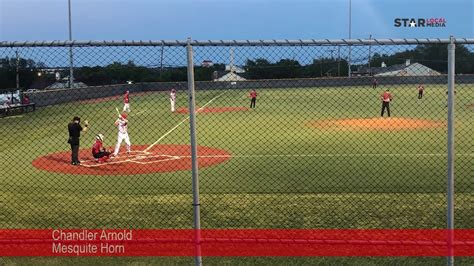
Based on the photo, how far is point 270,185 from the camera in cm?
1269

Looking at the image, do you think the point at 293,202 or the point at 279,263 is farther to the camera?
the point at 293,202

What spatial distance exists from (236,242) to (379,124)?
2101 centimetres

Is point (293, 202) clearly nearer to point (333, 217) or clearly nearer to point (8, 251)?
point (333, 217)

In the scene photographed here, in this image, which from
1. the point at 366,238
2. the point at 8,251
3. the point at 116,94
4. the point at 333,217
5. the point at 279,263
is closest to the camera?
the point at 279,263

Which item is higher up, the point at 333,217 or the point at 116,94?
the point at 116,94

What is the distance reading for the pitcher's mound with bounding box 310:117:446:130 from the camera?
25.4 metres

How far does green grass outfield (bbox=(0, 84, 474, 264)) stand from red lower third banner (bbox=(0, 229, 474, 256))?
34 centimetres

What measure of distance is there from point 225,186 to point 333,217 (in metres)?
3.99

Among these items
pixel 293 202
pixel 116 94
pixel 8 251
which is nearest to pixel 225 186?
pixel 293 202

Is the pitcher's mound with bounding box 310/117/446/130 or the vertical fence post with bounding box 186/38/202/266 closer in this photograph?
the vertical fence post with bounding box 186/38/202/266

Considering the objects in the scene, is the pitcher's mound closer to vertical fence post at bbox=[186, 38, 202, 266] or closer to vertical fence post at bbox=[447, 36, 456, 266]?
vertical fence post at bbox=[447, 36, 456, 266]

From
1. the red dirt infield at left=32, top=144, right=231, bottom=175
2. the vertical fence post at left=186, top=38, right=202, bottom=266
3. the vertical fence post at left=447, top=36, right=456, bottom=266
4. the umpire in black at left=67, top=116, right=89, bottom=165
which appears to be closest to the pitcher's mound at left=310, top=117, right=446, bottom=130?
the red dirt infield at left=32, top=144, right=231, bottom=175

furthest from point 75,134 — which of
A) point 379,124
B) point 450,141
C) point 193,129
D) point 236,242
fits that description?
point 379,124

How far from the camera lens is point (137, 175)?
14273 mm
